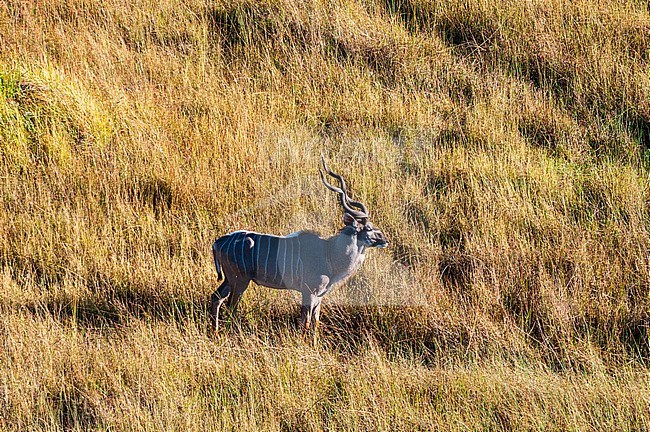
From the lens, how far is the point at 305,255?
486cm

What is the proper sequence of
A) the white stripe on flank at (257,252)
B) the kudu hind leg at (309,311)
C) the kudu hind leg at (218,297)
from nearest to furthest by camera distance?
the white stripe on flank at (257,252) → the kudu hind leg at (309,311) → the kudu hind leg at (218,297)

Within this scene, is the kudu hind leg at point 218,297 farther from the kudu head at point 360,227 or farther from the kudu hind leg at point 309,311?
the kudu head at point 360,227

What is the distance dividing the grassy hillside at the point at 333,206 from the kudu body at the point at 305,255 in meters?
0.45

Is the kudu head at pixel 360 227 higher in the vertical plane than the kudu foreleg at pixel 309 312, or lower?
higher

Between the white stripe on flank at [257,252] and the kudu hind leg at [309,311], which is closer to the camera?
the white stripe on flank at [257,252]

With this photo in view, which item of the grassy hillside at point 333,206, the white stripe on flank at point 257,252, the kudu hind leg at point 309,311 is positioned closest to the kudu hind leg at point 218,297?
the grassy hillside at point 333,206

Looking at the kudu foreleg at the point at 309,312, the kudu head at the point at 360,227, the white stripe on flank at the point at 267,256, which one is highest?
the kudu head at the point at 360,227

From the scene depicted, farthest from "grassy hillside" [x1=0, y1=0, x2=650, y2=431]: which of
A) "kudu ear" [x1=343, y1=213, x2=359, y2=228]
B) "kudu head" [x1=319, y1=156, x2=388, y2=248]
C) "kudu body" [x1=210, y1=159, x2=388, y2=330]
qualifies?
"kudu ear" [x1=343, y1=213, x2=359, y2=228]

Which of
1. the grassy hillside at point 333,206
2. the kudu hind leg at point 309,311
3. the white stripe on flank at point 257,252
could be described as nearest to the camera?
the grassy hillside at point 333,206

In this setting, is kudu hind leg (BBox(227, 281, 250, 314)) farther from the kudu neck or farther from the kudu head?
the kudu head

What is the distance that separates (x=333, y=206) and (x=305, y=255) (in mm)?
1649

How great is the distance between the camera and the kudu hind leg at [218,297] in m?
5.09

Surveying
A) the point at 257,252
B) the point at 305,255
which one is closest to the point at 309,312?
the point at 305,255

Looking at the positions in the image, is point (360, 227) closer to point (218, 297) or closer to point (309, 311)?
point (309, 311)
